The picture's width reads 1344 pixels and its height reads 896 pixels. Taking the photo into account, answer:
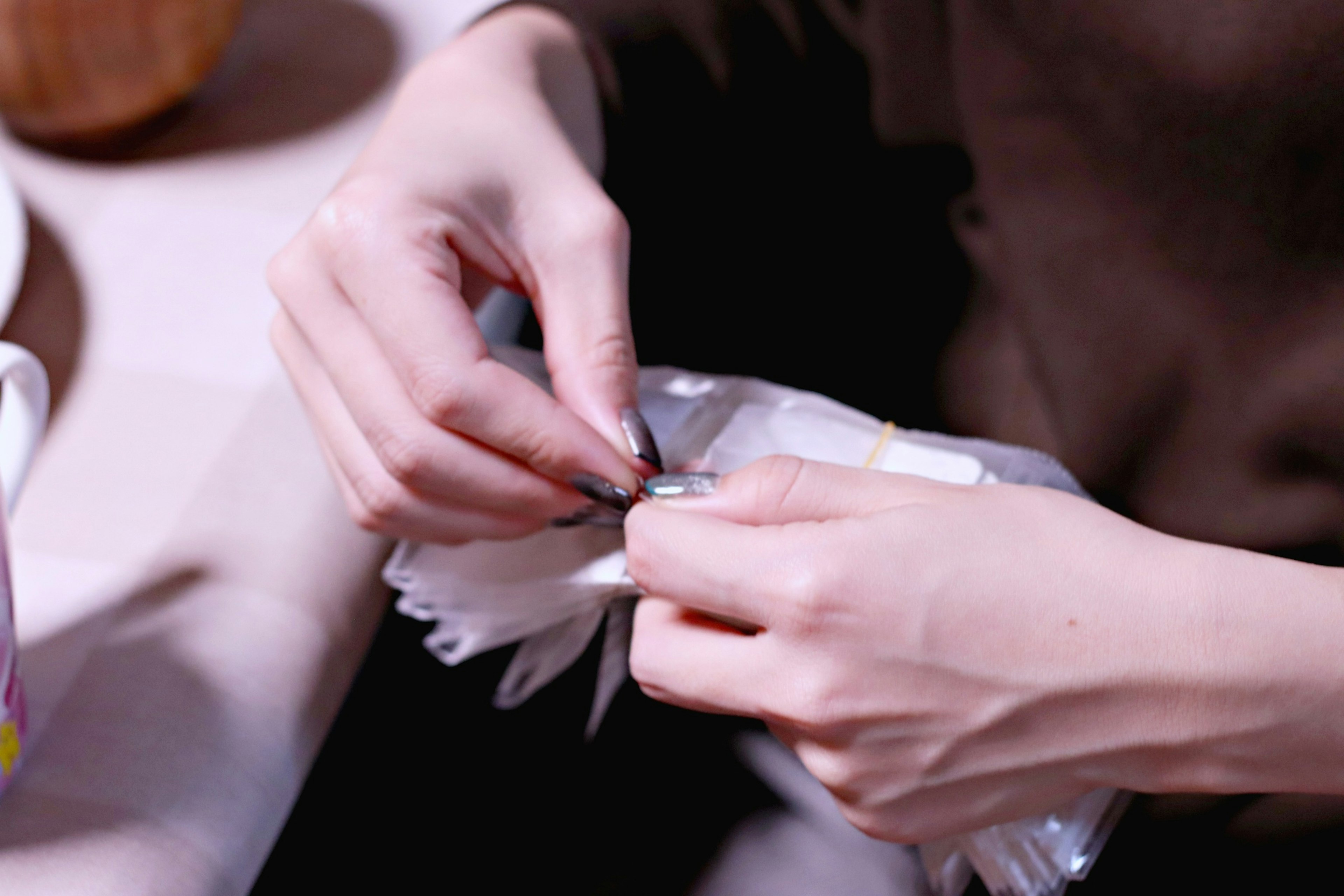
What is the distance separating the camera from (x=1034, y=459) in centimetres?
49

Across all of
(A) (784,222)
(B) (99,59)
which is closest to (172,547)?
(B) (99,59)

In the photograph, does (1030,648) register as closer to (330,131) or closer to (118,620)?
(118,620)

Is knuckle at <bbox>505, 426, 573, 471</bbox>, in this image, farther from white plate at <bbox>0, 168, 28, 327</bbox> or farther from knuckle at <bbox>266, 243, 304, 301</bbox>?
white plate at <bbox>0, 168, 28, 327</bbox>

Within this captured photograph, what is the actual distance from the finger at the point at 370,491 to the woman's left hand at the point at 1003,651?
95 millimetres

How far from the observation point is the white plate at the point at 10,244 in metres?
0.49

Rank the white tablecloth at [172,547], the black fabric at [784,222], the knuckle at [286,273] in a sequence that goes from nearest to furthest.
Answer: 1. the white tablecloth at [172,547]
2. the knuckle at [286,273]
3. the black fabric at [784,222]

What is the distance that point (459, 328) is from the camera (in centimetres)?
43

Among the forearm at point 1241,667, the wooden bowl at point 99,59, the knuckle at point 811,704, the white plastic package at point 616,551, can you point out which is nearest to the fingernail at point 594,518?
the white plastic package at point 616,551

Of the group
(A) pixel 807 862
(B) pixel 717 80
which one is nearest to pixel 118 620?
(A) pixel 807 862

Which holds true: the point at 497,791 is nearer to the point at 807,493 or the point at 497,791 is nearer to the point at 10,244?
the point at 807,493

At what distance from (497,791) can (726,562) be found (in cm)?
24

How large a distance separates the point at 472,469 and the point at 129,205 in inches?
12.1

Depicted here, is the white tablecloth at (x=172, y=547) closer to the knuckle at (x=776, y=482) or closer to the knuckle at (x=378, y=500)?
the knuckle at (x=378, y=500)

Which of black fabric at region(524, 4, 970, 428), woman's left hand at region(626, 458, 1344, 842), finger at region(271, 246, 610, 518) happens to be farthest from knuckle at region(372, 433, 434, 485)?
black fabric at region(524, 4, 970, 428)
